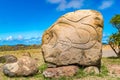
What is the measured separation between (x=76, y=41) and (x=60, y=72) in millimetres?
1770

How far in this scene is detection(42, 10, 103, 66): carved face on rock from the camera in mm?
15633

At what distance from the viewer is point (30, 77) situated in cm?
1553

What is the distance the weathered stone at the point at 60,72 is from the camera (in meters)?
14.8

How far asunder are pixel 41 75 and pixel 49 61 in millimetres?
785

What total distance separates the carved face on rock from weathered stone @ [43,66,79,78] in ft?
1.72

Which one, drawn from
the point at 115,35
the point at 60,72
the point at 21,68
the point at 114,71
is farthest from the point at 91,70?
the point at 115,35

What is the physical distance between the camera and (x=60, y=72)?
585 inches

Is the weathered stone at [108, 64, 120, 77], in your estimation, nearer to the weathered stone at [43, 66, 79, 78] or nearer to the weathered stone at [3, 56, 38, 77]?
the weathered stone at [43, 66, 79, 78]

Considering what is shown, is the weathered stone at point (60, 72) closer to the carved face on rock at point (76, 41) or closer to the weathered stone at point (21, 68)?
the carved face on rock at point (76, 41)

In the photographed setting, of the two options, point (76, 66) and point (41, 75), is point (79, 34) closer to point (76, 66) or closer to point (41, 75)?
point (76, 66)

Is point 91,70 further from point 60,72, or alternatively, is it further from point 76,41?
point 60,72

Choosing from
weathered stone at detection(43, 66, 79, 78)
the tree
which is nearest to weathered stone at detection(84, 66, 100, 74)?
weathered stone at detection(43, 66, 79, 78)

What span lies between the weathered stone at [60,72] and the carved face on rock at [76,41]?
53cm

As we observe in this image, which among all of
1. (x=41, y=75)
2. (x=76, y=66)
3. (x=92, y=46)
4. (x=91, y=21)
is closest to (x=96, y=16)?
(x=91, y=21)
